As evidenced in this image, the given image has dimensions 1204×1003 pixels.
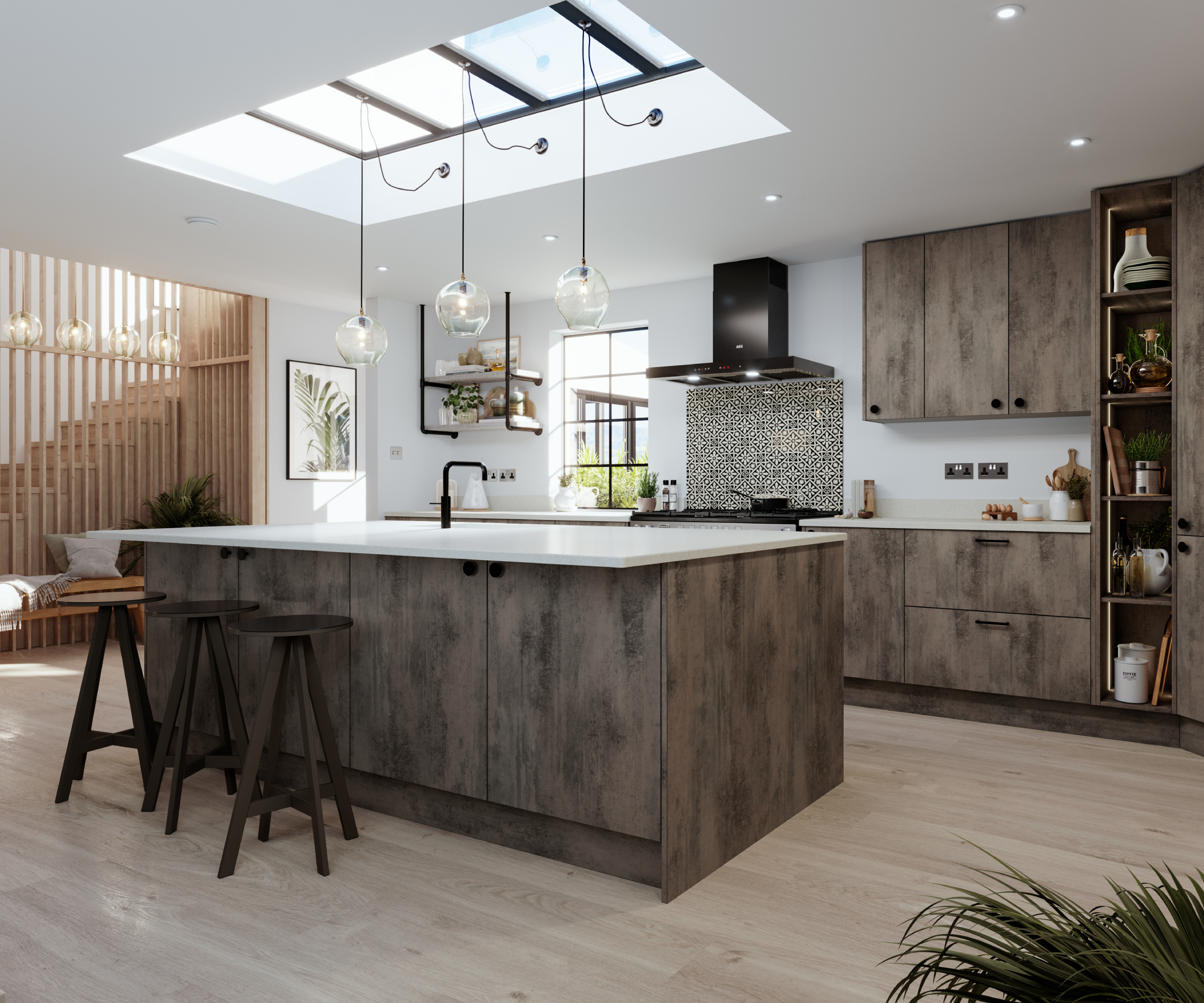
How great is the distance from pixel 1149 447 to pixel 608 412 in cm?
346

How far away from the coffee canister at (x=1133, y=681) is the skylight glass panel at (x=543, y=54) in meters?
3.33

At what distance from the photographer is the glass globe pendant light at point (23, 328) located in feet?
17.0

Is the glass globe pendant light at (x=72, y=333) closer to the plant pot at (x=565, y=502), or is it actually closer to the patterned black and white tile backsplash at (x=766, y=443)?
the plant pot at (x=565, y=502)

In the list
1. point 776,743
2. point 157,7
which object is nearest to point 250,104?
point 157,7

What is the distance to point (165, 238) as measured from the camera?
4.93 metres

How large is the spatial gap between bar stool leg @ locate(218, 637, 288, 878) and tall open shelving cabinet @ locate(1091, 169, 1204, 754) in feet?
11.4

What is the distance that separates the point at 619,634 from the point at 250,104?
244 centimetres

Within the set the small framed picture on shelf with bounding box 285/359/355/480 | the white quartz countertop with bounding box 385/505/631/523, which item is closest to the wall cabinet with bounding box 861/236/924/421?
the white quartz countertop with bounding box 385/505/631/523

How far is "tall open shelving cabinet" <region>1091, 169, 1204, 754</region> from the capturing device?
12.1ft

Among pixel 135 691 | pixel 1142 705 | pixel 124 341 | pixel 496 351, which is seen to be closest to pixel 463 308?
pixel 135 691

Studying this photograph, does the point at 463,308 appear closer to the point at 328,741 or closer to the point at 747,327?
the point at 328,741

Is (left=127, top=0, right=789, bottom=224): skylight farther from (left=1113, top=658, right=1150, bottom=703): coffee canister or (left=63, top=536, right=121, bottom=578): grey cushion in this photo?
(left=63, top=536, right=121, bottom=578): grey cushion

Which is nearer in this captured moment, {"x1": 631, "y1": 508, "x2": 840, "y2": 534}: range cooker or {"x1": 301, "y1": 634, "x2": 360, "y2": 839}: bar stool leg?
{"x1": 301, "y1": 634, "x2": 360, "y2": 839}: bar stool leg

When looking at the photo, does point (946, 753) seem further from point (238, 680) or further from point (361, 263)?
point (361, 263)
